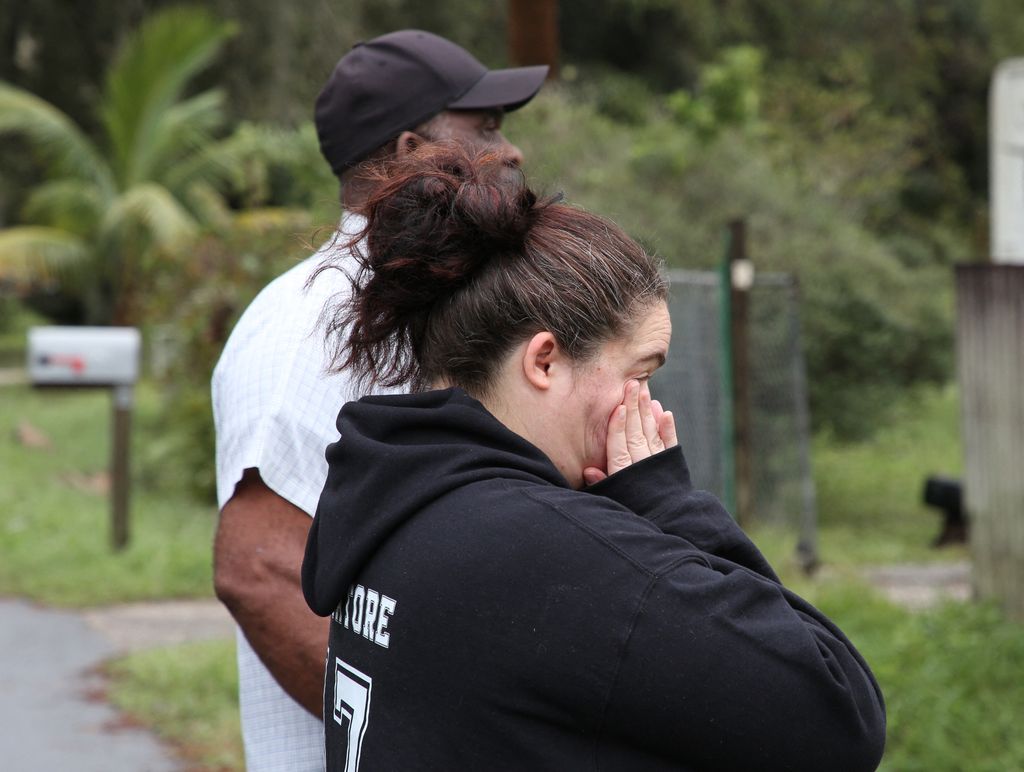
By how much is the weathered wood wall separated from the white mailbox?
5.03 m

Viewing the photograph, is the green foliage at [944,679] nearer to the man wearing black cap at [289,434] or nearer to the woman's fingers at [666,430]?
the man wearing black cap at [289,434]

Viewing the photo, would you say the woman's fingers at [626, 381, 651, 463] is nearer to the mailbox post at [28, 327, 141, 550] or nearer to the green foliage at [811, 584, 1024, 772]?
the green foliage at [811, 584, 1024, 772]

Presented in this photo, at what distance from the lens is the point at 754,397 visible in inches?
379

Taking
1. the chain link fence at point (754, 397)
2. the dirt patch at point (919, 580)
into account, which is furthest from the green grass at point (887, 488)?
the chain link fence at point (754, 397)

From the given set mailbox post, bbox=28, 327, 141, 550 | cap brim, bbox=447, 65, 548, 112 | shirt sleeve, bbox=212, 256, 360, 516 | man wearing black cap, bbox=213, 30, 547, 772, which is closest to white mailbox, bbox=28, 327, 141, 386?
mailbox post, bbox=28, 327, 141, 550

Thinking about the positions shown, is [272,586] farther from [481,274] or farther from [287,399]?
[481,274]

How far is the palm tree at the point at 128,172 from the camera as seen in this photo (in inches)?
683

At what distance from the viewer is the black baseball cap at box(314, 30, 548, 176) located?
240cm

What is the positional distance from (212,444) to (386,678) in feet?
30.7

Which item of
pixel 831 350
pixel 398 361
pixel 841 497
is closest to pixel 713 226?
pixel 831 350

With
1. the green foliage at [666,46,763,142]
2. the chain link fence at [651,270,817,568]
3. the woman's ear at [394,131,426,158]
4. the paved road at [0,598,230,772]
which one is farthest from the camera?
the green foliage at [666,46,763,142]

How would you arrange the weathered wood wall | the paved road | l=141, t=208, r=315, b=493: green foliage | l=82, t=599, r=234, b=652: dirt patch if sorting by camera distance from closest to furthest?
1. the paved road
2. the weathered wood wall
3. l=82, t=599, r=234, b=652: dirt patch
4. l=141, t=208, r=315, b=493: green foliage

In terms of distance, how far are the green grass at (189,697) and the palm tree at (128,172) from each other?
1092 centimetres

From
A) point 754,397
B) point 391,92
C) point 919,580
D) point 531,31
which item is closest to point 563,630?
point 391,92
